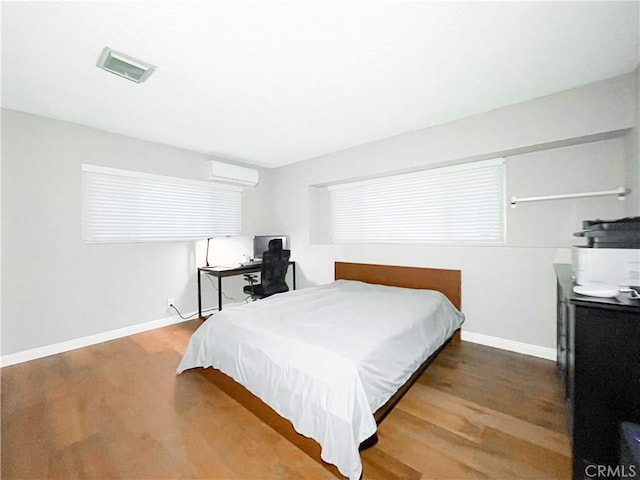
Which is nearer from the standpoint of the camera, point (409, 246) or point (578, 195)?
point (578, 195)

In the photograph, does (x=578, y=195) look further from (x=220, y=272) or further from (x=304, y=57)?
(x=220, y=272)

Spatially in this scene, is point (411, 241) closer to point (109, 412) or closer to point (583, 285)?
point (583, 285)

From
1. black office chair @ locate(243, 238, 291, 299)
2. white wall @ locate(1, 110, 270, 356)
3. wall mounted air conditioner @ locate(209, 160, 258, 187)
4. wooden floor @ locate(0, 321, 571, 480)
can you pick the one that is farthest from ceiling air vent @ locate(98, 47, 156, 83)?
wooden floor @ locate(0, 321, 571, 480)

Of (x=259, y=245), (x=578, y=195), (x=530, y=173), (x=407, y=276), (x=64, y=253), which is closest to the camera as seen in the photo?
(x=578, y=195)

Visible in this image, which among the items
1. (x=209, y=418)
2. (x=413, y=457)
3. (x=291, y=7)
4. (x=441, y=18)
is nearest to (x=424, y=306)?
(x=413, y=457)

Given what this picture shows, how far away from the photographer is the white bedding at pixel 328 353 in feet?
4.35

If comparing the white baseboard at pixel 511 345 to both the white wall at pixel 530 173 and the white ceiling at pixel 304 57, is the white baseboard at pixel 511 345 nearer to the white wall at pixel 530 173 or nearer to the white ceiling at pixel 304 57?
the white wall at pixel 530 173

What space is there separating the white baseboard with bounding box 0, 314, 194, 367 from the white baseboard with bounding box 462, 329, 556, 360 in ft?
12.3

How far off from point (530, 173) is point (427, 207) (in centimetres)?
107

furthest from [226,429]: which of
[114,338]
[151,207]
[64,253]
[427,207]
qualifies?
[427,207]

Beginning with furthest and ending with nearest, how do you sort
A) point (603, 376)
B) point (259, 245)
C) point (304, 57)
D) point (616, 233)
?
point (259, 245)
point (304, 57)
point (616, 233)
point (603, 376)

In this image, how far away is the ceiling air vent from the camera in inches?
70.6

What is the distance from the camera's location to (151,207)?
3529mm

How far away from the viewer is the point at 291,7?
1445mm
